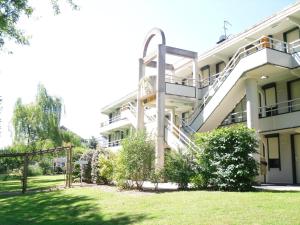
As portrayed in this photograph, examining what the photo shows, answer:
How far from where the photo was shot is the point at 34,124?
43688 millimetres

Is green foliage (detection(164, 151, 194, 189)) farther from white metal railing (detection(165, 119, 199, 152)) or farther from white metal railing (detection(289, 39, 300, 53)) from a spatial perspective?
white metal railing (detection(289, 39, 300, 53))

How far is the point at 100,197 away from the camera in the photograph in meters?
15.8

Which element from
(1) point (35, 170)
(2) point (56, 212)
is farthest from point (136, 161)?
(1) point (35, 170)

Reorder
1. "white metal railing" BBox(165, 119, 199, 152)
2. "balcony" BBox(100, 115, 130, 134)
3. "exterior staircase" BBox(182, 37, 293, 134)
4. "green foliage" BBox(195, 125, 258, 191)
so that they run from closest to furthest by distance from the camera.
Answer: "green foliage" BBox(195, 125, 258, 191) < "white metal railing" BBox(165, 119, 199, 152) < "exterior staircase" BBox(182, 37, 293, 134) < "balcony" BBox(100, 115, 130, 134)

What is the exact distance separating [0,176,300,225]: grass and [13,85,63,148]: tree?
92.8 ft

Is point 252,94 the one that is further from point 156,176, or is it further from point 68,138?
point 68,138

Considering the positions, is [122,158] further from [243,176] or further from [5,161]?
[5,161]

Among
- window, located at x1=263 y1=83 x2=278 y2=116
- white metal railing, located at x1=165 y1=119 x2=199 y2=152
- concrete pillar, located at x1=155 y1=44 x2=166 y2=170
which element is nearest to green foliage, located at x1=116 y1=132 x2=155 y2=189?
white metal railing, located at x1=165 y1=119 x2=199 y2=152

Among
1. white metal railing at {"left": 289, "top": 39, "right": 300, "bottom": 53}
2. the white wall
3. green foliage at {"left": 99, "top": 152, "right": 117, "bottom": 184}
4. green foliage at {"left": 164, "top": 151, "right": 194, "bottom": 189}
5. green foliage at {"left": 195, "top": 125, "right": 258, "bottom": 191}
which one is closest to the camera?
green foliage at {"left": 195, "top": 125, "right": 258, "bottom": 191}

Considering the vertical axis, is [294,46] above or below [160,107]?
above

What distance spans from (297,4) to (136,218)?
15.5m

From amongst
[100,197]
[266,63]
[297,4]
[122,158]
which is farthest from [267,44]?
[100,197]

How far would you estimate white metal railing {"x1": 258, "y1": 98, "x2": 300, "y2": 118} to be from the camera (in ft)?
68.3

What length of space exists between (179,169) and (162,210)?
5.60 meters
